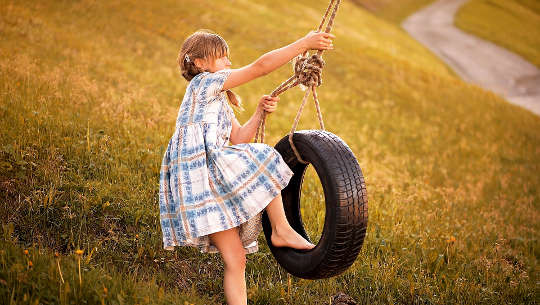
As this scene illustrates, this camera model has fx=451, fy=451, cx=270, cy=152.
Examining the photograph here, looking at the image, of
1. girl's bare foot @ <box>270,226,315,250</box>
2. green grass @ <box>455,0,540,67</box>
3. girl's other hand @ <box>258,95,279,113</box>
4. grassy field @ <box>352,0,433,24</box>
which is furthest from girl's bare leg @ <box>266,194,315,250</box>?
grassy field @ <box>352,0,433,24</box>

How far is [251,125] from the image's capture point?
3.38 meters

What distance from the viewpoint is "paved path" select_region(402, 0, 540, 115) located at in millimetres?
18078

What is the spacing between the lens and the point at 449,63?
21.4 m

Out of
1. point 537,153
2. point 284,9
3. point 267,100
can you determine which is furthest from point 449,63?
point 267,100

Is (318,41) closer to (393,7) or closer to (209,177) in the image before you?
(209,177)

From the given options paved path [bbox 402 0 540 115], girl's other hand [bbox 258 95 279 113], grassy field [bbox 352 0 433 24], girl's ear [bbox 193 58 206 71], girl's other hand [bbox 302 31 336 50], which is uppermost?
grassy field [bbox 352 0 433 24]

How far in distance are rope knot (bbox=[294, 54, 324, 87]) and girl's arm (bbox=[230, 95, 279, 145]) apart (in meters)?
0.28

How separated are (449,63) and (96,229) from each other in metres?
20.8

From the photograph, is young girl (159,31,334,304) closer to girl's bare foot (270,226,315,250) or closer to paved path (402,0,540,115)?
girl's bare foot (270,226,315,250)

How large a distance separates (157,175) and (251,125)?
1.65m

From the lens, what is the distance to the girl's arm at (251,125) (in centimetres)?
332

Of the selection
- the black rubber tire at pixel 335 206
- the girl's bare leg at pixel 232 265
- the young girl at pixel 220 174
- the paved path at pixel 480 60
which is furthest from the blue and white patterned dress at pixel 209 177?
the paved path at pixel 480 60

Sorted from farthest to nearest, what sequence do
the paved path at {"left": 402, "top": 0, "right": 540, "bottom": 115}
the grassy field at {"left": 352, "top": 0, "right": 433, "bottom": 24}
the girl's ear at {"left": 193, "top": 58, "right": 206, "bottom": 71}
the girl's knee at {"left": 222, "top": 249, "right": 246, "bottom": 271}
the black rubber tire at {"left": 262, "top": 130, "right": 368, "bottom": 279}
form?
the grassy field at {"left": 352, "top": 0, "right": 433, "bottom": 24} < the paved path at {"left": 402, "top": 0, "right": 540, "bottom": 115} < the girl's ear at {"left": 193, "top": 58, "right": 206, "bottom": 71} < the girl's knee at {"left": 222, "top": 249, "right": 246, "bottom": 271} < the black rubber tire at {"left": 262, "top": 130, "right": 368, "bottom": 279}

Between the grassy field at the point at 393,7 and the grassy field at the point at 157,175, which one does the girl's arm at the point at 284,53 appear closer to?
the grassy field at the point at 157,175
